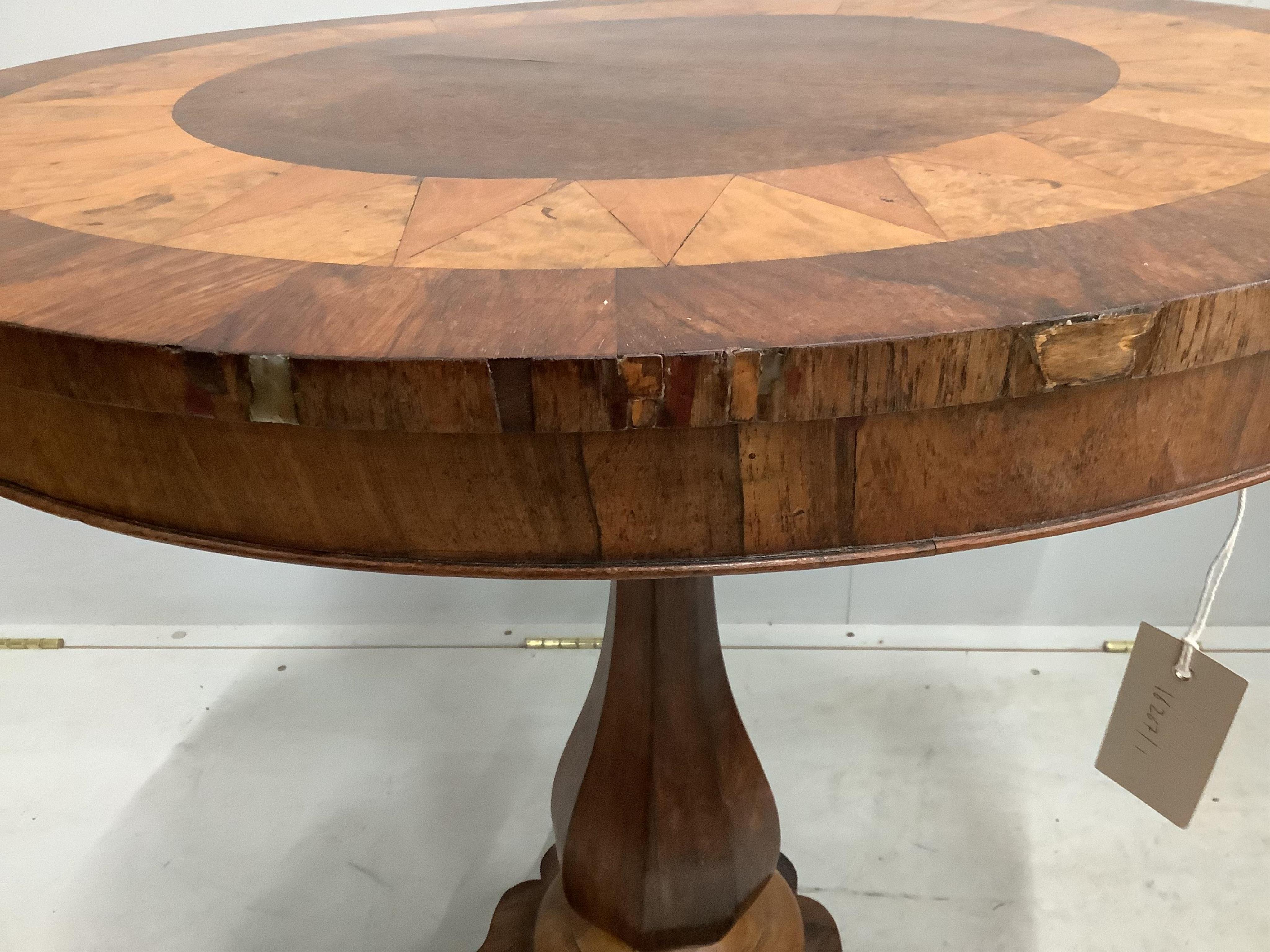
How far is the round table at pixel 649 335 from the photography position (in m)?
0.34

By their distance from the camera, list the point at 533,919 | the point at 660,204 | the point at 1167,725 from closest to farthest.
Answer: the point at 660,204, the point at 1167,725, the point at 533,919

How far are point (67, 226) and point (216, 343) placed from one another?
186mm

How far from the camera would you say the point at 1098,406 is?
0.37 m

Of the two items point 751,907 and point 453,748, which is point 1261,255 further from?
point 453,748

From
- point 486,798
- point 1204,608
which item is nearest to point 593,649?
point 486,798


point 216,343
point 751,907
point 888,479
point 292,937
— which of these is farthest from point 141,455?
point 292,937

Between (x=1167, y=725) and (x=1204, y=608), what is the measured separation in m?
0.10

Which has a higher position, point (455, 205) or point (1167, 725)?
point (455, 205)

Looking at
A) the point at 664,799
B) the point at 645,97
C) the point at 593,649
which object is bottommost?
the point at 593,649

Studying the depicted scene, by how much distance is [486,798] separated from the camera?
120 cm

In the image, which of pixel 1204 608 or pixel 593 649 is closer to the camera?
pixel 1204 608

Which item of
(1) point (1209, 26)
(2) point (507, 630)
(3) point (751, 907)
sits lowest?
(2) point (507, 630)

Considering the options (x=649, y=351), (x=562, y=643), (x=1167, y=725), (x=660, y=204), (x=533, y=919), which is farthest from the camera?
(x=562, y=643)

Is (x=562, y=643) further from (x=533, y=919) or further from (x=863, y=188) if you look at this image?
(x=863, y=188)
